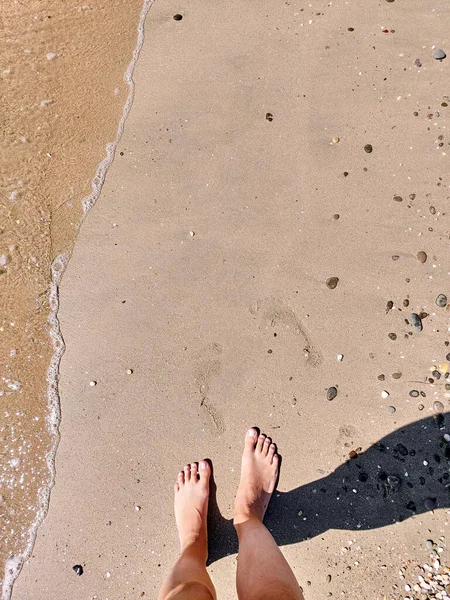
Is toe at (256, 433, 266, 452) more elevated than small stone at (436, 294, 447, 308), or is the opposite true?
small stone at (436, 294, 447, 308)

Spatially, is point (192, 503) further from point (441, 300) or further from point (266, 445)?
point (441, 300)

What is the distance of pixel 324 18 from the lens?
3.37m

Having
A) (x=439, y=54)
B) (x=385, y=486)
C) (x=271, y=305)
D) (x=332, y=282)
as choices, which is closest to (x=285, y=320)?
(x=271, y=305)

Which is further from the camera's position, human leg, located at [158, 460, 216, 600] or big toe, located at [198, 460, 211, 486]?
big toe, located at [198, 460, 211, 486]

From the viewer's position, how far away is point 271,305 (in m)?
3.17

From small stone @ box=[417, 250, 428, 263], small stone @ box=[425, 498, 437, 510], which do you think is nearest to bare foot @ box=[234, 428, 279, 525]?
small stone @ box=[425, 498, 437, 510]

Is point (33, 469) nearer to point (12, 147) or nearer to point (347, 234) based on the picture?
point (12, 147)

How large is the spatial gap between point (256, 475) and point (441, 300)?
1.82 meters

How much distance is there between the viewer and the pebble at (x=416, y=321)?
10.1 ft

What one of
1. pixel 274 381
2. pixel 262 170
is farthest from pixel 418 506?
pixel 262 170

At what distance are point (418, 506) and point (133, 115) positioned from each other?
11.8ft

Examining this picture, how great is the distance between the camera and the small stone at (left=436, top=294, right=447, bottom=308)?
3.08m

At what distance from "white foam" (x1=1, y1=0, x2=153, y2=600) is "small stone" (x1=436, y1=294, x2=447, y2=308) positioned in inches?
105

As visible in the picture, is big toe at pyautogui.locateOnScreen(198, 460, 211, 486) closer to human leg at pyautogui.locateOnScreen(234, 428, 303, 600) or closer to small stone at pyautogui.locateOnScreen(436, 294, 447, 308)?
human leg at pyautogui.locateOnScreen(234, 428, 303, 600)
